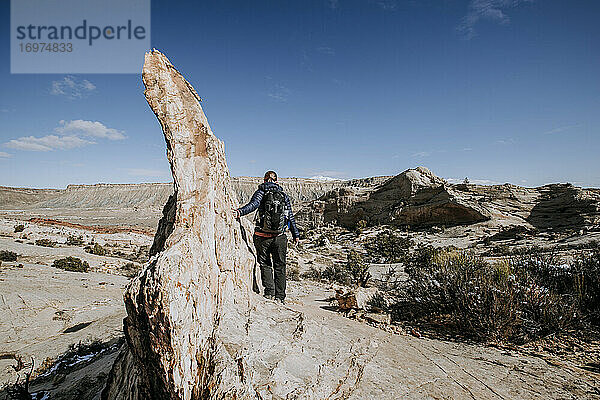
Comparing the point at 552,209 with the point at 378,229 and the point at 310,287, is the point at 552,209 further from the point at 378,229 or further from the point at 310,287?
the point at 310,287

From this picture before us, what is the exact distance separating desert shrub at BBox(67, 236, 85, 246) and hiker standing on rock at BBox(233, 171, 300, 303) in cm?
1782

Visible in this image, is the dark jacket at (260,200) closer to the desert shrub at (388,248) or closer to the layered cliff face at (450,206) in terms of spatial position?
the desert shrub at (388,248)

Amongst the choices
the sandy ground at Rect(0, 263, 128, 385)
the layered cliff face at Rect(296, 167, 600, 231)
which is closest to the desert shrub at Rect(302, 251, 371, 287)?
the sandy ground at Rect(0, 263, 128, 385)

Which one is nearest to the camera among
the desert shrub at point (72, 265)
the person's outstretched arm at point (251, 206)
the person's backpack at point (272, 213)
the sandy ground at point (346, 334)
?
the sandy ground at point (346, 334)

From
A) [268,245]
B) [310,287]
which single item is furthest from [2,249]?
[268,245]

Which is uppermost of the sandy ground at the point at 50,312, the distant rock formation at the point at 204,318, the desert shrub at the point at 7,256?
the distant rock formation at the point at 204,318

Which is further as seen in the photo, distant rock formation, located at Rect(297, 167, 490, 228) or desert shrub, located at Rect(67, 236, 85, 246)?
distant rock formation, located at Rect(297, 167, 490, 228)

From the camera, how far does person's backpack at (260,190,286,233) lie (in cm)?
395

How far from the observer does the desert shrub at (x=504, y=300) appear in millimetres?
3965

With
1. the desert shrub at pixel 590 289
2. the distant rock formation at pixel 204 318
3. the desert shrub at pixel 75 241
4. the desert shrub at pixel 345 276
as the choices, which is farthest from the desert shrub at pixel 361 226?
the distant rock formation at pixel 204 318

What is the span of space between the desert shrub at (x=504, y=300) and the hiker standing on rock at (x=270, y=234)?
2.44 meters

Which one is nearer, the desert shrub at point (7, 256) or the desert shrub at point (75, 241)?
the desert shrub at point (7, 256)

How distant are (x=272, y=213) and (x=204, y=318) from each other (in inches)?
68.3

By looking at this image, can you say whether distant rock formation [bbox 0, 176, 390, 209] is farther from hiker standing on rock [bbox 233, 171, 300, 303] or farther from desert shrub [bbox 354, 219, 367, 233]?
hiker standing on rock [bbox 233, 171, 300, 303]
